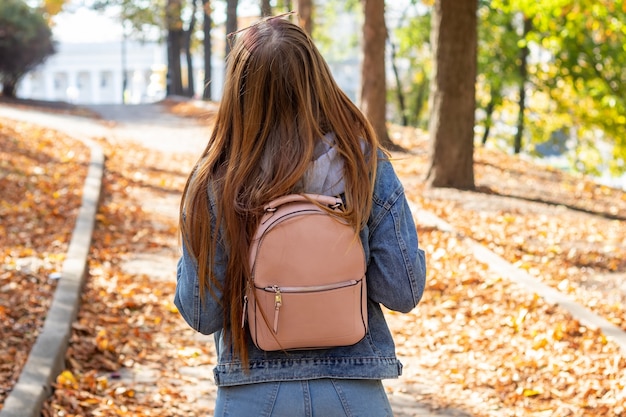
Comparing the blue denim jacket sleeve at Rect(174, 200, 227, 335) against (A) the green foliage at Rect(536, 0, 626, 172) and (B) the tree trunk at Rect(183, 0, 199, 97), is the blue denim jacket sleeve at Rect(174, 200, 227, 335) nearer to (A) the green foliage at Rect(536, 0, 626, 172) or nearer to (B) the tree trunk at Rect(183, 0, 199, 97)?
(A) the green foliage at Rect(536, 0, 626, 172)

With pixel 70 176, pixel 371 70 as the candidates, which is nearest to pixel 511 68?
pixel 371 70

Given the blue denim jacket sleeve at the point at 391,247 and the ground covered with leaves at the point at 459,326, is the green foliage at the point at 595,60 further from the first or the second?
the blue denim jacket sleeve at the point at 391,247

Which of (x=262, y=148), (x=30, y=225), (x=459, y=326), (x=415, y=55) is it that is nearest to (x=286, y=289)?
(x=262, y=148)

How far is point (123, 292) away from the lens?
23.9ft

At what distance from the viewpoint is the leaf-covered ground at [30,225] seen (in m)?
5.81

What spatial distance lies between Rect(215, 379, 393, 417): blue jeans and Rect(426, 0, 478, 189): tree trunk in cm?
961

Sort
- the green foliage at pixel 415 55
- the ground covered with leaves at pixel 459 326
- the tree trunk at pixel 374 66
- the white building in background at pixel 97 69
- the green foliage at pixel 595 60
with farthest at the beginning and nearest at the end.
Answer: the white building in background at pixel 97 69 → the green foliage at pixel 415 55 → the green foliage at pixel 595 60 → the tree trunk at pixel 374 66 → the ground covered with leaves at pixel 459 326

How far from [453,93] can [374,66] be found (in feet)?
12.0

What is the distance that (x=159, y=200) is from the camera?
12.0 meters

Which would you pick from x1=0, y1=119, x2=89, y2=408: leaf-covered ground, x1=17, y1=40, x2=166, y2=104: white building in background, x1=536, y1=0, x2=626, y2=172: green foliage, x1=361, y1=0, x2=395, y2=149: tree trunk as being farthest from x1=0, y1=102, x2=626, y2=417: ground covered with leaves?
x1=17, y1=40, x2=166, y2=104: white building in background

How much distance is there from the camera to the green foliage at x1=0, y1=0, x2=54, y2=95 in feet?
98.1

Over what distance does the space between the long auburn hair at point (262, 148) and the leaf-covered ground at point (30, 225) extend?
113 inches

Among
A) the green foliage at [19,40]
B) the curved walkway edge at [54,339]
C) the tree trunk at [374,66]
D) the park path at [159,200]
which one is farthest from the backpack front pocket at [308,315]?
the green foliage at [19,40]

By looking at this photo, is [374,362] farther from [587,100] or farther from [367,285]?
[587,100]
